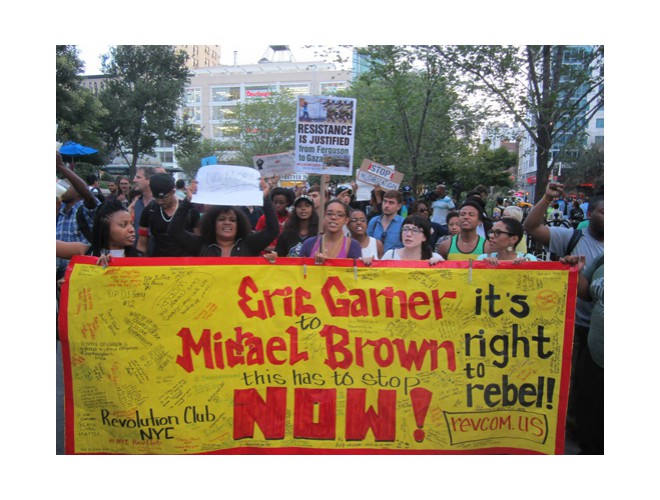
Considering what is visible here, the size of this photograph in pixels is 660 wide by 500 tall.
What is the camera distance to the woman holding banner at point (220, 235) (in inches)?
170

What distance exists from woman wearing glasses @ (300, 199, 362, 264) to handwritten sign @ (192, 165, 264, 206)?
52 centimetres

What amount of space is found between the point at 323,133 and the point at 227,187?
1.05 m

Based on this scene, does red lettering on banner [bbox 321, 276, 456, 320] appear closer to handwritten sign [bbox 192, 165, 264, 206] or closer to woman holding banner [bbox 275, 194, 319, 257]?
handwritten sign [bbox 192, 165, 264, 206]

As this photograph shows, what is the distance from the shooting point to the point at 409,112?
14328 mm

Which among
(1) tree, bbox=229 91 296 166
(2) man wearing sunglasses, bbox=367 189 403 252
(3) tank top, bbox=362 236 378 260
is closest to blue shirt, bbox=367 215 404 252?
(2) man wearing sunglasses, bbox=367 189 403 252

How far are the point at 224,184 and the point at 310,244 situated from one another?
810mm

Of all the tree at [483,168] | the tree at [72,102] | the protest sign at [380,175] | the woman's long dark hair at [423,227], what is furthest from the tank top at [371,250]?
the tree at [483,168]

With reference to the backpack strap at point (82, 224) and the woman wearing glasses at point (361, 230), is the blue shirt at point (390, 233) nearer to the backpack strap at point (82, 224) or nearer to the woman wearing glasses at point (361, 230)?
the woman wearing glasses at point (361, 230)

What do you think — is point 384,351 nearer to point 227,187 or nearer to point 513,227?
point 513,227

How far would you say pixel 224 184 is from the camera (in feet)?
14.5

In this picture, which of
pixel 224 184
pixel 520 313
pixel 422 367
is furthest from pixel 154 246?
pixel 520 313

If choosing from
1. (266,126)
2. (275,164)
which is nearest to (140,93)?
(275,164)

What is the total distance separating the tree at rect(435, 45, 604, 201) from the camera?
8320 millimetres

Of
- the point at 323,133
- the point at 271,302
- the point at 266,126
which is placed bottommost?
the point at 271,302
